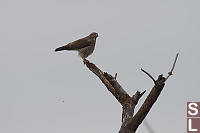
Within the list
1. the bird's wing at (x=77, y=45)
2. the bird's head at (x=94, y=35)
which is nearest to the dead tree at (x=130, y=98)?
the bird's wing at (x=77, y=45)

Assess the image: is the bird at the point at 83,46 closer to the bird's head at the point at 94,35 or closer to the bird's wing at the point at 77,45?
the bird's wing at the point at 77,45

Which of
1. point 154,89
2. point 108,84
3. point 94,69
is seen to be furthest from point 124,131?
point 94,69

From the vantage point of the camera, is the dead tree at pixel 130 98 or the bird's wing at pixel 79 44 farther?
the bird's wing at pixel 79 44

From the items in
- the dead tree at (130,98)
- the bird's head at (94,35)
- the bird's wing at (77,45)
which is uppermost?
the bird's head at (94,35)

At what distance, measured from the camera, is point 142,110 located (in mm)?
10789

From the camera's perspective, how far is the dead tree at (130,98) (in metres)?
10.7

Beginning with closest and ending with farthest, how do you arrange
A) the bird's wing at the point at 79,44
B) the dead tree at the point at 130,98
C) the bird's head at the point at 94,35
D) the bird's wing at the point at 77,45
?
the dead tree at the point at 130,98 < the bird's wing at the point at 77,45 < the bird's wing at the point at 79,44 < the bird's head at the point at 94,35

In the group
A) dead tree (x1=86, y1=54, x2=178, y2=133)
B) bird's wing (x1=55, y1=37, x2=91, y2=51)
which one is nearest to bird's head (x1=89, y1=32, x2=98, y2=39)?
bird's wing (x1=55, y1=37, x2=91, y2=51)

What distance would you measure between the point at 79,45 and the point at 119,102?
6.35m

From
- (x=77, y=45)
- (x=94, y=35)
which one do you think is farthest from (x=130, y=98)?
(x=94, y=35)

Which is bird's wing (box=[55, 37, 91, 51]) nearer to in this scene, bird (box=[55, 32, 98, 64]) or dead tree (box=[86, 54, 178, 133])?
bird (box=[55, 32, 98, 64])

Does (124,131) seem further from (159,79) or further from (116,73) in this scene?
(116,73)

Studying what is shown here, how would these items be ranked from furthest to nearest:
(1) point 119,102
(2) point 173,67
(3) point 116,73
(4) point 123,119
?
(3) point 116,73, (1) point 119,102, (4) point 123,119, (2) point 173,67

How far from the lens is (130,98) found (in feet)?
40.7
